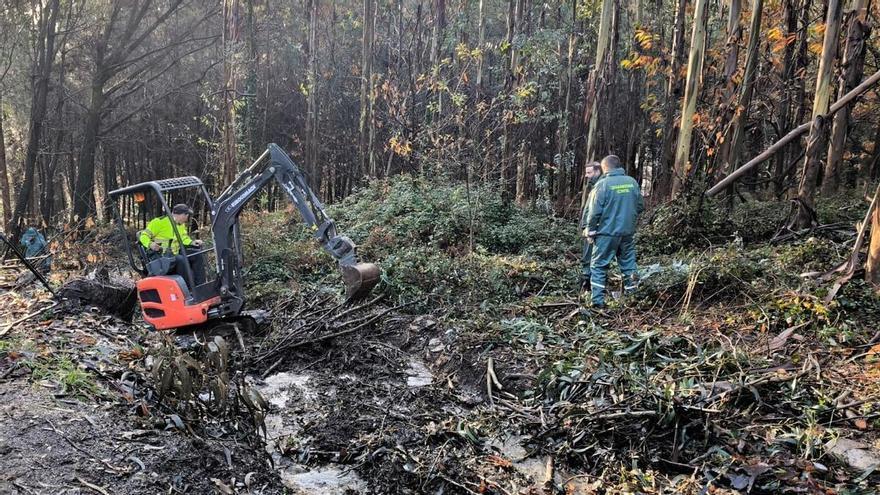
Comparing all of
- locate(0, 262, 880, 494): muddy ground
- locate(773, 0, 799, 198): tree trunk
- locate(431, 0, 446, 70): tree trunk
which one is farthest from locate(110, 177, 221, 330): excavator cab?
locate(431, 0, 446, 70): tree trunk

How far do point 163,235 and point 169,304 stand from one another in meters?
0.97

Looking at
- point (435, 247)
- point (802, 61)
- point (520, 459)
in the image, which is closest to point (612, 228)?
point (520, 459)

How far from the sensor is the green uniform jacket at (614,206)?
7676 mm

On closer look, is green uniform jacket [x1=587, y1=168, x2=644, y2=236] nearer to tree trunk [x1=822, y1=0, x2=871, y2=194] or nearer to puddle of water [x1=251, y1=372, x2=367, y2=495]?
puddle of water [x1=251, y1=372, x2=367, y2=495]

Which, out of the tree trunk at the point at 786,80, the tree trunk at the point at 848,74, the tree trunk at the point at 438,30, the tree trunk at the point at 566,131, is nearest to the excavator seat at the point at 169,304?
the tree trunk at the point at 848,74

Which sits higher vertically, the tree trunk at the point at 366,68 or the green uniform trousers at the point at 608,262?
the tree trunk at the point at 366,68

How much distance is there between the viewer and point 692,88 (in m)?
11.0

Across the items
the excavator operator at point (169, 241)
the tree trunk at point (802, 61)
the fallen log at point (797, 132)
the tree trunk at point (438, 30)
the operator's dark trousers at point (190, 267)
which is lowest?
the operator's dark trousers at point (190, 267)

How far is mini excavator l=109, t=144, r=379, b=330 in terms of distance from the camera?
743cm

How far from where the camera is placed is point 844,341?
5.35 meters

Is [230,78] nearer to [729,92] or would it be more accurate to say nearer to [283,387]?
[283,387]

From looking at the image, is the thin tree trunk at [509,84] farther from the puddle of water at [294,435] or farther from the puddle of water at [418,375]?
the puddle of water at [294,435]

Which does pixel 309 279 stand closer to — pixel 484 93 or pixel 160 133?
pixel 484 93

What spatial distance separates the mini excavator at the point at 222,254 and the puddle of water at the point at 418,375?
127 cm
